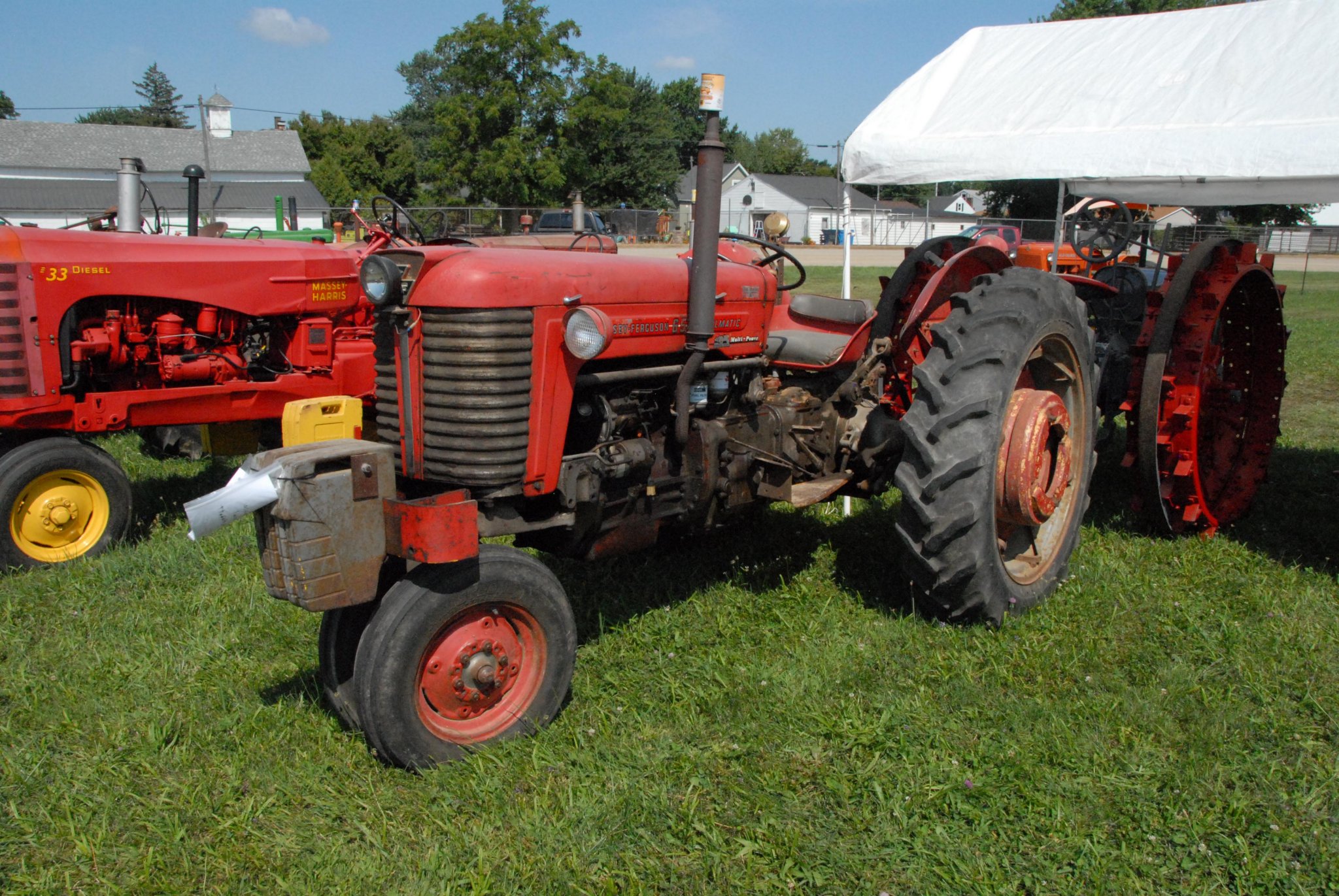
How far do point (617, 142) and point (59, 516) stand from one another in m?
43.8

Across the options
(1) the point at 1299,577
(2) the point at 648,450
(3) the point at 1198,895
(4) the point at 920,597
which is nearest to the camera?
(3) the point at 1198,895

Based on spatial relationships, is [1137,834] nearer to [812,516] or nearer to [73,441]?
[812,516]

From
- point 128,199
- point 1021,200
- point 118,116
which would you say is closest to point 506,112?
point 1021,200

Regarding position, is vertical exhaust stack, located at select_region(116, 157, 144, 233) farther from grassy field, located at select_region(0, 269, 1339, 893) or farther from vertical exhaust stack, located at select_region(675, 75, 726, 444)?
vertical exhaust stack, located at select_region(675, 75, 726, 444)

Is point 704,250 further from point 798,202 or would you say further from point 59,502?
point 798,202

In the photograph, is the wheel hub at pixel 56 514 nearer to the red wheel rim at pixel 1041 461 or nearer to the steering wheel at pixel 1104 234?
the red wheel rim at pixel 1041 461

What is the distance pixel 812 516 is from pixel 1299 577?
226 cm

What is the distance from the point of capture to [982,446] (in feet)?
11.6

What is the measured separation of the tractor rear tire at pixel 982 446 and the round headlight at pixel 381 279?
73.2 inches

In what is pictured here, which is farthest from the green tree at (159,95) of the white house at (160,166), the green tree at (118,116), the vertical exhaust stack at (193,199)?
the vertical exhaust stack at (193,199)

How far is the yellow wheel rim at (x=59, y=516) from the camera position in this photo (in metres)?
4.86

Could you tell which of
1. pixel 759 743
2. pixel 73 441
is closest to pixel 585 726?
pixel 759 743

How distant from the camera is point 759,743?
309 centimetres

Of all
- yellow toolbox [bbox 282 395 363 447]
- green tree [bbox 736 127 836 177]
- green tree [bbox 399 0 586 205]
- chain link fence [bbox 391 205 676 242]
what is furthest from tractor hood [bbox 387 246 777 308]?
green tree [bbox 736 127 836 177]
